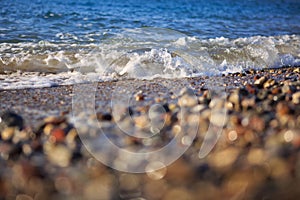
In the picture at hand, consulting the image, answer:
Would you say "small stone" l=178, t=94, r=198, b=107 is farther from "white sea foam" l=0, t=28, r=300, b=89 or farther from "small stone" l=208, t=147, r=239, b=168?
"white sea foam" l=0, t=28, r=300, b=89

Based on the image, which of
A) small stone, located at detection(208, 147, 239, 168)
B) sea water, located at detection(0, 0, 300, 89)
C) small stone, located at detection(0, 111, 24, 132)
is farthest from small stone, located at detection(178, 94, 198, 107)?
sea water, located at detection(0, 0, 300, 89)

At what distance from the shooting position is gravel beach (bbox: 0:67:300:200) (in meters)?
1.79

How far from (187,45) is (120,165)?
4.92 m

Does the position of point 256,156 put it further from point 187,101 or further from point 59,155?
point 59,155

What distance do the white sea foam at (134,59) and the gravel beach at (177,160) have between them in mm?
1811

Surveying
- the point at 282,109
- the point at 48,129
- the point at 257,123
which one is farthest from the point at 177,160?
the point at 282,109

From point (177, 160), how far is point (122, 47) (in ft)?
14.2

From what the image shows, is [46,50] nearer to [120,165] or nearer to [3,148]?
[3,148]

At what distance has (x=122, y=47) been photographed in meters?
6.09

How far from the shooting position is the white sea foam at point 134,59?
495 centimetres

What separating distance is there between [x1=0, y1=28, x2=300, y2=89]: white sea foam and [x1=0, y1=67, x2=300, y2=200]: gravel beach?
181 cm

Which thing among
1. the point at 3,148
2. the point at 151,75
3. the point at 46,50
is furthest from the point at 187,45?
the point at 3,148

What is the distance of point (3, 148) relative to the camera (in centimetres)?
218

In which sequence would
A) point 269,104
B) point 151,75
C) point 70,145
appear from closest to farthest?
point 70,145, point 269,104, point 151,75
